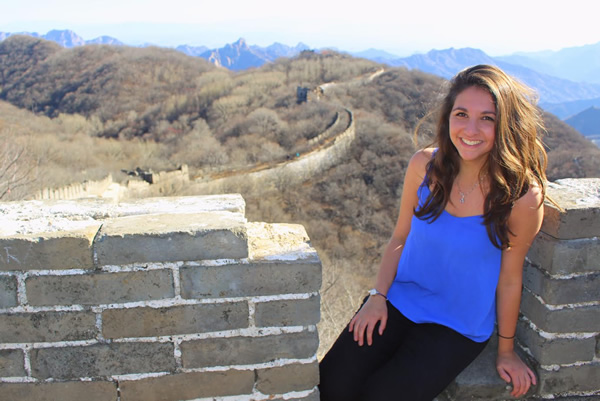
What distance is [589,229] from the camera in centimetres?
174

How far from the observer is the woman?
5.63ft

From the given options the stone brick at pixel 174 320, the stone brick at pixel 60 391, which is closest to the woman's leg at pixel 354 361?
the stone brick at pixel 174 320

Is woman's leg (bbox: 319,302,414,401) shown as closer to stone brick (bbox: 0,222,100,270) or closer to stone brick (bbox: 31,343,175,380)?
stone brick (bbox: 31,343,175,380)

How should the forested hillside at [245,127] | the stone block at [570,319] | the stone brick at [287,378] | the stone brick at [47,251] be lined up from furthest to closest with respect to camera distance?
the forested hillside at [245,127], the stone block at [570,319], the stone brick at [287,378], the stone brick at [47,251]

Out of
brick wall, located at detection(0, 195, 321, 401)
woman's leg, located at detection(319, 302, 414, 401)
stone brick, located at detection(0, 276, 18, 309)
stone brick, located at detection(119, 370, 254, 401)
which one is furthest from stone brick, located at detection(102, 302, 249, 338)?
woman's leg, located at detection(319, 302, 414, 401)

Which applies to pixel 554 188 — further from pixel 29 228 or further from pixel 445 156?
pixel 29 228

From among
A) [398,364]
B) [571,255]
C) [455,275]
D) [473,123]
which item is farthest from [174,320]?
[571,255]

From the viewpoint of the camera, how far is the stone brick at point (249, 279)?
5.12ft

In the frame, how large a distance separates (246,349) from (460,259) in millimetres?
855

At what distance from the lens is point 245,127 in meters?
30.7

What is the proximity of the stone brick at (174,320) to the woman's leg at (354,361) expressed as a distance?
43 cm

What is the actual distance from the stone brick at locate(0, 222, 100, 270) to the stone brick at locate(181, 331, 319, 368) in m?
0.46

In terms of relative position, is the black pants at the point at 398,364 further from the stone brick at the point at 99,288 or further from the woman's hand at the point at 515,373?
the stone brick at the point at 99,288

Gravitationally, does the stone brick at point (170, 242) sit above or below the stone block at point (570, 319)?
above
